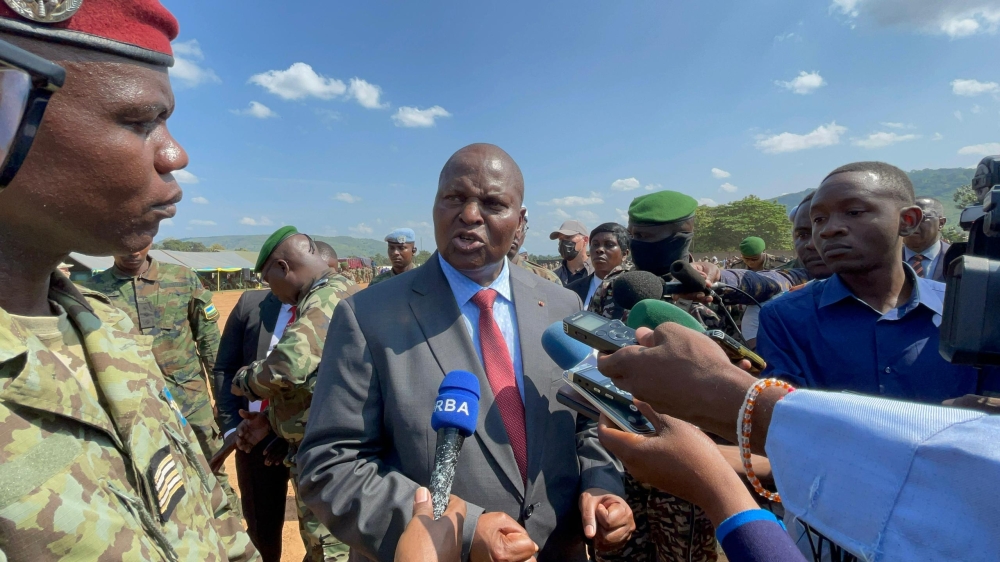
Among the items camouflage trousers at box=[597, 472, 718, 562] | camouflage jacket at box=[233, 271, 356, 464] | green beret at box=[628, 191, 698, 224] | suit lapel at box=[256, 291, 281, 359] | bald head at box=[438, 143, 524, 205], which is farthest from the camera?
suit lapel at box=[256, 291, 281, 359]

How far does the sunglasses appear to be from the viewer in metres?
0.85

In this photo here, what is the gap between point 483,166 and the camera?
7.71 ft

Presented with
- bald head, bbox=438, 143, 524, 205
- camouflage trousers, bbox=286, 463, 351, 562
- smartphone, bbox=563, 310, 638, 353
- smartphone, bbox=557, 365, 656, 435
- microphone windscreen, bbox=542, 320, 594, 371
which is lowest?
camouflage trousers, bbox=286, 463, 351, 562

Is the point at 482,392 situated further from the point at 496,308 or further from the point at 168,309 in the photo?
the point at 168,309

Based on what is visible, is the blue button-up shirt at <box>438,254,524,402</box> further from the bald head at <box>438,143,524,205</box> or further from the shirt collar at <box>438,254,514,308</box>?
the bald head at <box>438,143,524,205</box>

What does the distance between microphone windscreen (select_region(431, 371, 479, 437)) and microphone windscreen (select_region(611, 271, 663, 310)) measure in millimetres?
1240

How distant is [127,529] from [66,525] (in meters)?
0.15

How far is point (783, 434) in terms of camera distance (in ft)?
3.03

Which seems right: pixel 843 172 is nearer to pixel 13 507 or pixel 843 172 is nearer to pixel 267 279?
pixel 13 507

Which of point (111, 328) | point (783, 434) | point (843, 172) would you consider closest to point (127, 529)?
point (111, 328)

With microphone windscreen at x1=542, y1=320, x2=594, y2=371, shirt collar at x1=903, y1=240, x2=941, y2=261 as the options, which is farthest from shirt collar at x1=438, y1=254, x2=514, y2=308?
shirt collar at x1=903, y1=240, x2=941, y2=261

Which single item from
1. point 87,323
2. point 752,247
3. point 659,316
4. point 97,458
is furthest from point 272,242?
point 752,247

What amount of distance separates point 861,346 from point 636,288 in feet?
3.32

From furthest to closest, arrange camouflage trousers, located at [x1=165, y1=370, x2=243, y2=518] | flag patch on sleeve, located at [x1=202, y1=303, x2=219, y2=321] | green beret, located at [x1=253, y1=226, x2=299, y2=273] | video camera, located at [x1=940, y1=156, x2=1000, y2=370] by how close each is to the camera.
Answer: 1. flag patch on sleeve, located at [x1=202, y1=303, x2=219, y2=321]
2. camouflage trousers, located at [x1=165, y1=370, x2=243, y2=518]
3. green beret, located at [x1=253, y1=226, x2=299, y2=273]
4. video camera, located at [x1=940, y1=156, x2=1000, y2=370]
